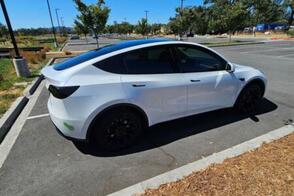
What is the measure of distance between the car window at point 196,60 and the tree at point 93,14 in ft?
56.7

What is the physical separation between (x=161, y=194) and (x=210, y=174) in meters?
0.71

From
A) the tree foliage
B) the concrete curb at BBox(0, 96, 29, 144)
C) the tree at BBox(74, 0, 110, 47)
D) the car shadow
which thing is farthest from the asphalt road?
the tree at BBox(74, 0, 110, 47)

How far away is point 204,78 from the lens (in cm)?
398

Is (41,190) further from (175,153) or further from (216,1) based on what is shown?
(216,1)

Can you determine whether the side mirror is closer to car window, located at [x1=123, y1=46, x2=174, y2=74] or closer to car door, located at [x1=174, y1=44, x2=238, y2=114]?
car door, located at [x1=174, y1=44, x2=238, y2=114]

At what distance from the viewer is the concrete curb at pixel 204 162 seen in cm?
268

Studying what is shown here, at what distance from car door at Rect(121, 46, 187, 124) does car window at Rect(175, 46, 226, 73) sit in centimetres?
20

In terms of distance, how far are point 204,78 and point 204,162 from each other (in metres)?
1.48

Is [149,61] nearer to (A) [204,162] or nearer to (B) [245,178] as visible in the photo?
(A) [204,162]

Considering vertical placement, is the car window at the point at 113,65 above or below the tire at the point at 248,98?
above

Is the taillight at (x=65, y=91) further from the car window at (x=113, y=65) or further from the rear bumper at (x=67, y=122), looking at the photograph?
the car window at (x=113, y=65)

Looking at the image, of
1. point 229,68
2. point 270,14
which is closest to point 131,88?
point 229,68

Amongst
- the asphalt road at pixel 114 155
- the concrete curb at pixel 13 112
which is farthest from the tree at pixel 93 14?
the asphalt road at pixel 114 155

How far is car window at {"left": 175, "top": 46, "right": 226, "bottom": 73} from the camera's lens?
3875 mm
